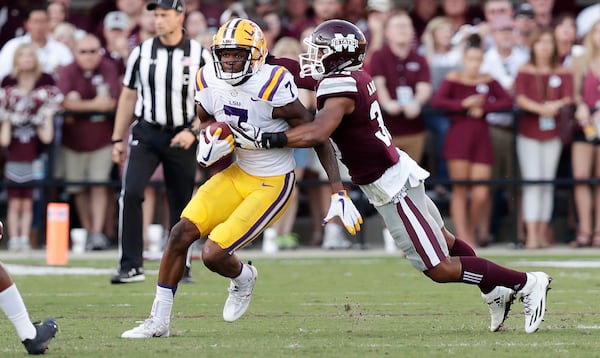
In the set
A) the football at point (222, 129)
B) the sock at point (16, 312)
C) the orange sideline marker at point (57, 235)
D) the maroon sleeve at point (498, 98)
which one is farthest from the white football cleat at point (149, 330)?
the maroon sleeve at point (498, 98)

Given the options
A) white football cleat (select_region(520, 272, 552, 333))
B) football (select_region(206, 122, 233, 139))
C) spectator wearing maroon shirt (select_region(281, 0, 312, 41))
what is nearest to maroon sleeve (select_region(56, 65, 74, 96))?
spectator wearing maroon shirt (select_region(281, 0, 312, 41))

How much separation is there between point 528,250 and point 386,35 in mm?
2371

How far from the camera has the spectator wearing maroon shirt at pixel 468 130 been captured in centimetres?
1146

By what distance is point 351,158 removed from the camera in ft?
20.3

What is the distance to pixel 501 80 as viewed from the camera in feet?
38.9

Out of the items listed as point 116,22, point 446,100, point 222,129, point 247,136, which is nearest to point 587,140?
point 446,100

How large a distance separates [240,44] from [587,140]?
20.0 feet

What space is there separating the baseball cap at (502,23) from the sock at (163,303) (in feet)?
21.5

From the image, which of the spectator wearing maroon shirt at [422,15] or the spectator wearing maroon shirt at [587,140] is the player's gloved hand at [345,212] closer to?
the spectator wearing maroon shirt at [587,140]

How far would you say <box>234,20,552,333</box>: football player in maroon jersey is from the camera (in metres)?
6.01

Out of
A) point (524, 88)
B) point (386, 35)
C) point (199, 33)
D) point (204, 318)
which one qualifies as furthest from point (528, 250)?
point (204, 318)

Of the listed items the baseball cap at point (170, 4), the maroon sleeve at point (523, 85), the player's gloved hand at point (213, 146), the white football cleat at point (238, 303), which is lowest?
the white football cleat at point (238, 303)

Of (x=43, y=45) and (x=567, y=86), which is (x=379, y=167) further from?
(x=43, y=45)

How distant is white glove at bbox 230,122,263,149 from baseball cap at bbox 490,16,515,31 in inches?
242
